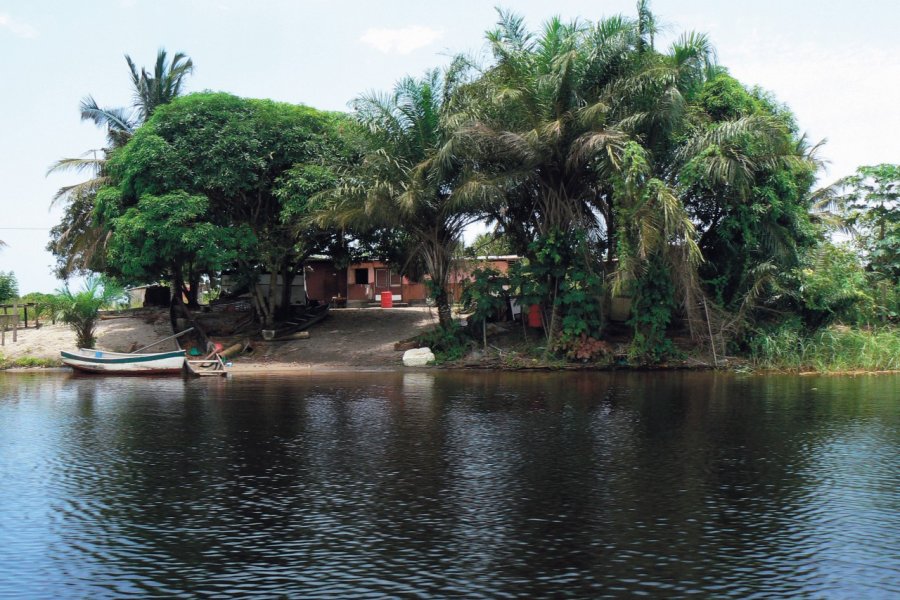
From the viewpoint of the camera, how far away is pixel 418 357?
2525cm

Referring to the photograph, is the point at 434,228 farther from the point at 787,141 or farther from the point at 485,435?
the point at 485,435

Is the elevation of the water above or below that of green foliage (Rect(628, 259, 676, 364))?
below

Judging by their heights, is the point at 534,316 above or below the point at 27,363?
above

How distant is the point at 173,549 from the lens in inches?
265

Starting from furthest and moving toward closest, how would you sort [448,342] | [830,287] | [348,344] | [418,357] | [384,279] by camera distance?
[384,279], [348,344], [448,342], [418,357], [830,287]

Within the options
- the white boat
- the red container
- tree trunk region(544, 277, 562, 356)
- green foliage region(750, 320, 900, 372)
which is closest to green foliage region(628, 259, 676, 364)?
tree trunk region(544, 277, 562, 356)

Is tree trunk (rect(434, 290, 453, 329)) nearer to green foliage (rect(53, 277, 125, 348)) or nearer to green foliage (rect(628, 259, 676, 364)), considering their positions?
green foliage (rect(628, 259, 676, 364))

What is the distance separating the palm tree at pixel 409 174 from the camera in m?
23.9

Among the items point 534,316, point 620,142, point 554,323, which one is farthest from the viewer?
point 534,316

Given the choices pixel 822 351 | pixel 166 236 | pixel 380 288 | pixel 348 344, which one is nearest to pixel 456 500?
pixel 822 351

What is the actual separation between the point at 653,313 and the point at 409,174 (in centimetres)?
818

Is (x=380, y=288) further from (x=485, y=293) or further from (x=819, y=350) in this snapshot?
(x=819, y=350)

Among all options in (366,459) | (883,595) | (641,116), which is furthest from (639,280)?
(883,595)

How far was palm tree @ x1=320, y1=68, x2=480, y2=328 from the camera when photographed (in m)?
23.9
